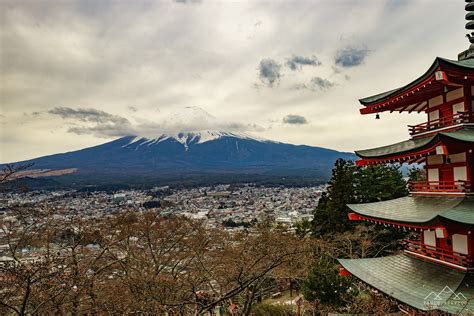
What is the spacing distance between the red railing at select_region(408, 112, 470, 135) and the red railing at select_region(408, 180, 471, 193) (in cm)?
133

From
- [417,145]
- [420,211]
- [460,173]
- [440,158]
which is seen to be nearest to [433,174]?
[440,158]

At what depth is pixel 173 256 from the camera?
57.2 feet

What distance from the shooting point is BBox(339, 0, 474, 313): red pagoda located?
7.19m

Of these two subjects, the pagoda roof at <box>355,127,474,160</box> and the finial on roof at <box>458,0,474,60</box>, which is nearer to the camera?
the pagoda roof at <box>355,127,474,160</box>

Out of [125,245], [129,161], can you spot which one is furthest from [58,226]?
[129,161]

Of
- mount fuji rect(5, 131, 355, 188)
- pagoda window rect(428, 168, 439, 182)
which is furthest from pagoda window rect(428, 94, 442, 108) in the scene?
mount fuji rect(5, 131, 355, 188)

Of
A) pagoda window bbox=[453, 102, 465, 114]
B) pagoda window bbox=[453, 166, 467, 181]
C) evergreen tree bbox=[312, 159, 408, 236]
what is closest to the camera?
pagoda window bbox=[453, 166, 467, 181]

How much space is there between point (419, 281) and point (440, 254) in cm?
88

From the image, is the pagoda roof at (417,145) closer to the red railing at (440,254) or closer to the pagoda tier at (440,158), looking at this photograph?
the pagoda tier at (440,158)

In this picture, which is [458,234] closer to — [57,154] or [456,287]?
[456,287]

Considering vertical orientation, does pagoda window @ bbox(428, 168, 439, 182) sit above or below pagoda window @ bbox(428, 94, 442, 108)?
below

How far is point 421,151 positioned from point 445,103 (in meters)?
1.57

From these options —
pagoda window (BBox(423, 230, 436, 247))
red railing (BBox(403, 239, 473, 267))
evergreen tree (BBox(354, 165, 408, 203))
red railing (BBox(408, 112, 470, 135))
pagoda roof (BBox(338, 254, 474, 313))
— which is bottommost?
pagoda roof (BBox(338, 254, 474, 313))

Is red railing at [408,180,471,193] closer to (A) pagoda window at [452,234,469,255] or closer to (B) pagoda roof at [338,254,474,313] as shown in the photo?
(A) pagoda window at [452,234,469,255]
